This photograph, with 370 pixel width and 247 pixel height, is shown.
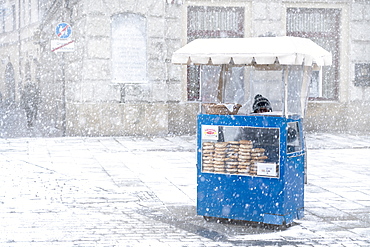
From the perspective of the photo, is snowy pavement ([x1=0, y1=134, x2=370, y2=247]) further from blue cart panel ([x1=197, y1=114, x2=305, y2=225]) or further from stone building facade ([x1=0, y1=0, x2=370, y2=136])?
stone building facade ([x1=0, y1=0, x2=370, y2=136])

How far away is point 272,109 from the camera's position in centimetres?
771

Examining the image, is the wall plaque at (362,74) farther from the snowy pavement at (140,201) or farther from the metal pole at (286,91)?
the metal pole at (286,91)

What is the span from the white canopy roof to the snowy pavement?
179cm

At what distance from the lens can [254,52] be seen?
727cm

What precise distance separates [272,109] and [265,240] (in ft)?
5.58

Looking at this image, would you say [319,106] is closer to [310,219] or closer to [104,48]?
[104,48]

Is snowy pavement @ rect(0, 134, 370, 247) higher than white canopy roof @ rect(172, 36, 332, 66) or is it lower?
lower

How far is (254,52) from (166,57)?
11.1 meters

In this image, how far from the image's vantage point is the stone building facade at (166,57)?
17.8 meters

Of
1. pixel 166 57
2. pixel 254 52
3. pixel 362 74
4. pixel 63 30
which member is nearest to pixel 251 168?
pixel 254 52

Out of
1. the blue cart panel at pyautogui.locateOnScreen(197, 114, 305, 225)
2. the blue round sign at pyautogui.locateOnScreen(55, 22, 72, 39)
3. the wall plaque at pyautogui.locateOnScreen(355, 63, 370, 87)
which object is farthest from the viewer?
the wall plaque at pyautogui.locateOnScreen(355, 63, 370, 87)

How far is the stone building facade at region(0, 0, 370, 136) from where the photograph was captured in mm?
17797

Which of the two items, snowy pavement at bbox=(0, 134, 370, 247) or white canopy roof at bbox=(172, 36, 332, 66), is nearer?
snowy pavement at bbox=(0, 134, 370, 247)

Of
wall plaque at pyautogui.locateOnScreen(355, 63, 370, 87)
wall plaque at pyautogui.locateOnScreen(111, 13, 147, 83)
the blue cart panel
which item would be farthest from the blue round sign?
the blue cart panel
